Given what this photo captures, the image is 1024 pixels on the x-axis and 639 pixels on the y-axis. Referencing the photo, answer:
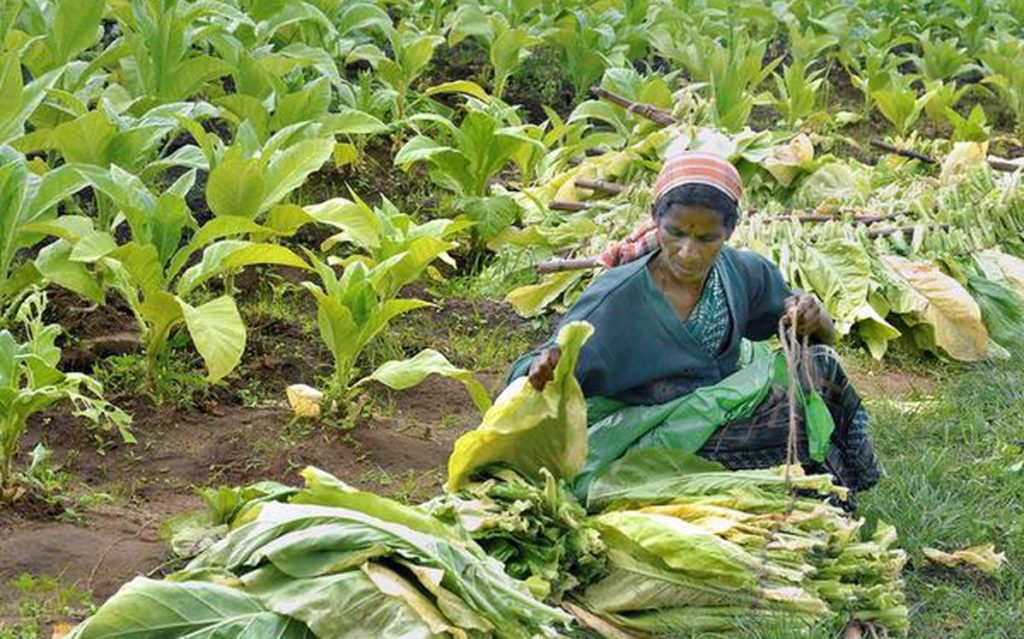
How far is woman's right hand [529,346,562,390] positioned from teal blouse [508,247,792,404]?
9cm

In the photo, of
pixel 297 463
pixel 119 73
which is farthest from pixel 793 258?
pixel 119 73

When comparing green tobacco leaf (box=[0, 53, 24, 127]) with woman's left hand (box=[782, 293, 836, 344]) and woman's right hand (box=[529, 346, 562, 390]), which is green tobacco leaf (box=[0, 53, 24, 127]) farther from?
woman's left hand (box=[782, 293, 836, 344])

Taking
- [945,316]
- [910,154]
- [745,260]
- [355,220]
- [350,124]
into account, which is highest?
[745,260]

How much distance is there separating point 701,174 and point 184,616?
1.62 meters

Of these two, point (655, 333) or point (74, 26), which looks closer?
point (655, 333)

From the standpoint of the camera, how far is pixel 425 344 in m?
5.75

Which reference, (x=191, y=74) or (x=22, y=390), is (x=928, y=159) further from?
(x=22, y=390)

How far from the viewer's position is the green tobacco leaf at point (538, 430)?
393 cm

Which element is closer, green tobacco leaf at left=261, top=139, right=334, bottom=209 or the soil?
the soil

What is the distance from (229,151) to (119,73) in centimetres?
195

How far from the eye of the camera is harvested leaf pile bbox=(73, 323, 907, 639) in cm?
337

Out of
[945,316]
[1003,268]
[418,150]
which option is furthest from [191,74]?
[1003,268]

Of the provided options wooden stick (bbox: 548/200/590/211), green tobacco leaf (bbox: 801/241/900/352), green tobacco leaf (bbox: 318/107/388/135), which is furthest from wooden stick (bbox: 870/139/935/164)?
green tobacco leaf (bbox: 318/107/388/135)

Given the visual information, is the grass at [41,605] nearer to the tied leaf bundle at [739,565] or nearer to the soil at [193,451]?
the soil at [193,451]
